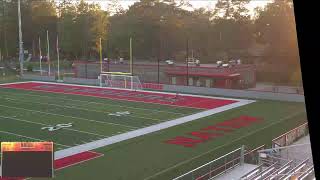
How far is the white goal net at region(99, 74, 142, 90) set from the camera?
79.0 feet

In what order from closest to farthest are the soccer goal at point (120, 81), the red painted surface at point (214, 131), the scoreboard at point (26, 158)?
the scoreboard at point (26, 158) < the red painted surface at point (214, 131) < the soccer goal at point (120, 81)

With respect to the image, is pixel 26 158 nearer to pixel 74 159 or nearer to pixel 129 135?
pixel 74 159

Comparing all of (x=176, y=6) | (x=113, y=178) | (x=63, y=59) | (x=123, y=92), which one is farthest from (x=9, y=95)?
(x=176, y=6)

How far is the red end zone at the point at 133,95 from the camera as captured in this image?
18609 mm

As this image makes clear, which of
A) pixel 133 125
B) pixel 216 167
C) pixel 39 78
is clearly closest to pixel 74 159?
pixel 216 167

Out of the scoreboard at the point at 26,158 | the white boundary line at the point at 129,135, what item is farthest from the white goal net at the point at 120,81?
the scoreboard at the point at 26,158

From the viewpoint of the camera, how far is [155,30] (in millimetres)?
36562

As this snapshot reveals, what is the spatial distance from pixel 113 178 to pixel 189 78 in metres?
16.6

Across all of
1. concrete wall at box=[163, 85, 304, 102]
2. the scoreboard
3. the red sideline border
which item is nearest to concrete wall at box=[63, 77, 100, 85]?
concrete wall at box=[163, 85, 304, 102]

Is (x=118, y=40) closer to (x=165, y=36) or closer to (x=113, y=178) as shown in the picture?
(x=165, y=36)

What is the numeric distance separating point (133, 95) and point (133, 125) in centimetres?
740

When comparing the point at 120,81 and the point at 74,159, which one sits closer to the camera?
the point at 74,159

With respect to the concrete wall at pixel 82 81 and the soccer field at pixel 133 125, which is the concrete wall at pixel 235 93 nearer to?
the soccer field at pixel 133 125

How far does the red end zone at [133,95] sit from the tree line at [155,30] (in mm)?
7312
